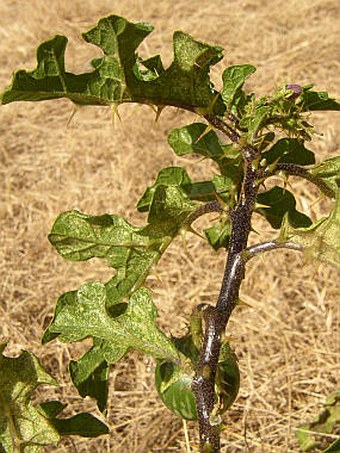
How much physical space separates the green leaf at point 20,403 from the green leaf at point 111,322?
0.06m

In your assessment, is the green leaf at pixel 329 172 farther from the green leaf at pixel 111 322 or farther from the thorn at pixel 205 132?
the green leaf at pixel 111 322

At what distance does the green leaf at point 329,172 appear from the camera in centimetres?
79

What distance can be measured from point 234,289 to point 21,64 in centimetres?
301

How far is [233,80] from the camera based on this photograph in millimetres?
825

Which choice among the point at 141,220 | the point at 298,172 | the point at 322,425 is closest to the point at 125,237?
the point at 298,172

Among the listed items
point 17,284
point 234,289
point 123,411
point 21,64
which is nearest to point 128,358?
point 123,411

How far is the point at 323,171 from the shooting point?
2.65 ft

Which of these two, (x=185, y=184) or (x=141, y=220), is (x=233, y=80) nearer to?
(x=185, y=184)

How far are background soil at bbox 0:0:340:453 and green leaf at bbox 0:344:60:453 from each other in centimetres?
21

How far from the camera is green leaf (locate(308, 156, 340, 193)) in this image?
0.79m

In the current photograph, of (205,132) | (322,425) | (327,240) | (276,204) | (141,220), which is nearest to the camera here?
(327,240)

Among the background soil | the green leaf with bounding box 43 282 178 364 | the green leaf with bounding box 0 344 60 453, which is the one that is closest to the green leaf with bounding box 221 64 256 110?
the background soil

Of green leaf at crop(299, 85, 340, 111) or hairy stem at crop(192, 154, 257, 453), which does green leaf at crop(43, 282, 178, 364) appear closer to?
hairy stem at crop(192, 154, 257, 453)

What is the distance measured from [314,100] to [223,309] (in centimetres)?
25
